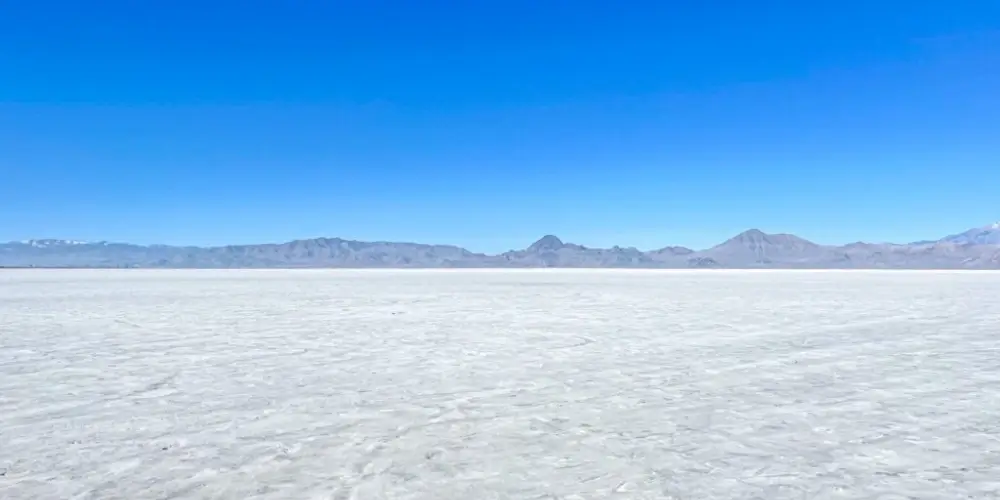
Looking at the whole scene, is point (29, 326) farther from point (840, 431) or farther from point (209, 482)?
point (840, 431)

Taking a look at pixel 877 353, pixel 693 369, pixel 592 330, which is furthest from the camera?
pixel 592 330

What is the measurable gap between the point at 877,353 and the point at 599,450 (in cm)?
579

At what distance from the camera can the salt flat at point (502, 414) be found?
12.3 ft

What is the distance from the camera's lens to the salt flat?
3.76 metres

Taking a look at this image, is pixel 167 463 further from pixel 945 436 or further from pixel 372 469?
pixel 945 436

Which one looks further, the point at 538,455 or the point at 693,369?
the point at 693,369

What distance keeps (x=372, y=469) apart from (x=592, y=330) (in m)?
7.55

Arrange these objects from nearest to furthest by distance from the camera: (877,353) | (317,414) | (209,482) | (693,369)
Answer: (209,482)
(317,414)
(693,369)
(877,353)

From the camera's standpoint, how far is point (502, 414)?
5.34 m

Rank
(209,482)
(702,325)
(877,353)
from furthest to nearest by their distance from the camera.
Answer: (702,325)
(877,353)
(209,482)

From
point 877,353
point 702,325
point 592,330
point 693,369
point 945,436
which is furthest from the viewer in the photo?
point 702,325

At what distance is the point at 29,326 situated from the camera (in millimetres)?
12047

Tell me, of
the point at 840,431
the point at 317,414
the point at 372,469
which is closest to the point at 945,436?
the point at 840,431

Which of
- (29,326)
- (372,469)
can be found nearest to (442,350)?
(372,469)
